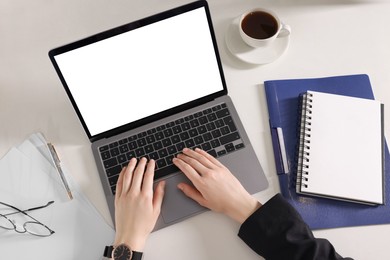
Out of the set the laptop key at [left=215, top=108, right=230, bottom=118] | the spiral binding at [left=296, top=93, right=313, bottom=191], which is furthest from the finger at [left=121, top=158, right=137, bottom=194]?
the spiral binding at [left=296, top=93, right=313, bottom=191]

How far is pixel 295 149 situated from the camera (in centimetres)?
84

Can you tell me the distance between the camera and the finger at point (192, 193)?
2.56 feet

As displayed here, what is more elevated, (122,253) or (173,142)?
(173,142)

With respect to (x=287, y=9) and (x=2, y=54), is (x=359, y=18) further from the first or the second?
(x=2, y=54)

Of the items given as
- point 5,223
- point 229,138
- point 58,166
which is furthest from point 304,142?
point 5,223

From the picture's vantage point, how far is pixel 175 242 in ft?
2.52

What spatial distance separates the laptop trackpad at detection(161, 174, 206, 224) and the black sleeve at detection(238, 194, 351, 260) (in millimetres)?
111

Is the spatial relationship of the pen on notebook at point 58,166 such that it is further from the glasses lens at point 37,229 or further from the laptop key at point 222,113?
the laptop key at point 222,113

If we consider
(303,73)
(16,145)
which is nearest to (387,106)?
(303,73)

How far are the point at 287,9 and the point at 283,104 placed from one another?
0.92 ft

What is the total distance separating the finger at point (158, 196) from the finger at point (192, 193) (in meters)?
0.04

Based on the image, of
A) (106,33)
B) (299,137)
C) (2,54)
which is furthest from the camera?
(2,54)

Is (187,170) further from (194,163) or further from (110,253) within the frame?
(110,253)

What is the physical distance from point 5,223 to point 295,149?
0.64m
